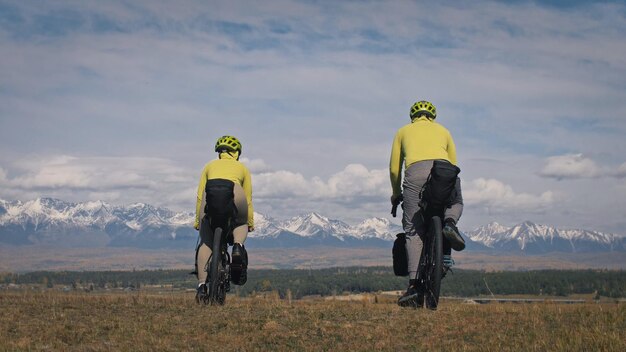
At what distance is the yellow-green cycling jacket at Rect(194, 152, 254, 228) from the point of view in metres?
15.9

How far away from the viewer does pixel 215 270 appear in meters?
15.0

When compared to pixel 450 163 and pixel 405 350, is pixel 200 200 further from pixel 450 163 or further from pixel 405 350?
pixel 405 350

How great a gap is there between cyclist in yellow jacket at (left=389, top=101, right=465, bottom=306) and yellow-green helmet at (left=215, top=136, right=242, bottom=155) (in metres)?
4.23

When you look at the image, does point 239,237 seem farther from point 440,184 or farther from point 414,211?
point 440,184

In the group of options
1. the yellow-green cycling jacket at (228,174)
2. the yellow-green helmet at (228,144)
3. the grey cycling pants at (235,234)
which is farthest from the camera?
the yellow-green helmet at (228,144)

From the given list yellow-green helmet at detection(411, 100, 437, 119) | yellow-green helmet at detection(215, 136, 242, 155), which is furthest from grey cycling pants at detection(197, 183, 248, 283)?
yellow-green helmet at detection(411, 100, 437, 119)

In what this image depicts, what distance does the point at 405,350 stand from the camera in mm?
9023

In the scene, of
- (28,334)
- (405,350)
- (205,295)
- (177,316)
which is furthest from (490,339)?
(205,295)

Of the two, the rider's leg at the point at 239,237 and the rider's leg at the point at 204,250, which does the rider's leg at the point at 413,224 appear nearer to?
the rider's leg at the point at 239,237

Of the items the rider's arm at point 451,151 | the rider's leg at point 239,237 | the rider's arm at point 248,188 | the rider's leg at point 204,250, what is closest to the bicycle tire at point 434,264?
the rider's arm at point 451,151

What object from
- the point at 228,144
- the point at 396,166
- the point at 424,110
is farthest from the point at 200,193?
the point at 424,110

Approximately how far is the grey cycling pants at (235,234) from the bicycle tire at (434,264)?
457 cm

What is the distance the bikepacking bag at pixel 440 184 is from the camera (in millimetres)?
13133

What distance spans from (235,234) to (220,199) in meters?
1.15
